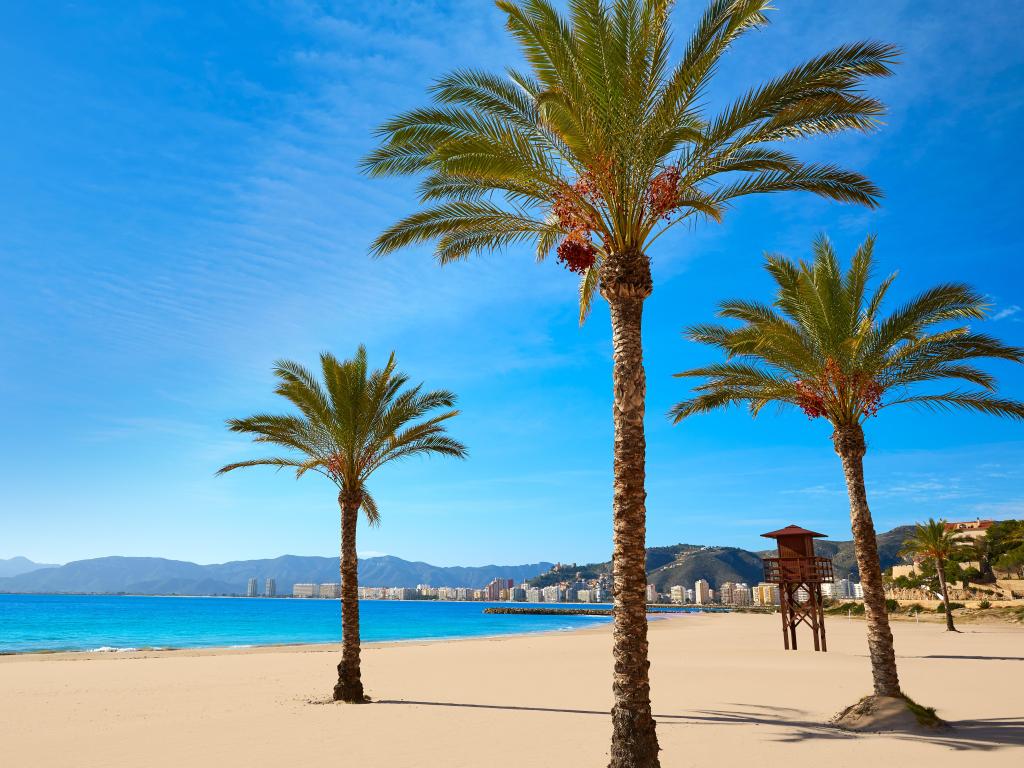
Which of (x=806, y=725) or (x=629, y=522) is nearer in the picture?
(x=629, y=522)

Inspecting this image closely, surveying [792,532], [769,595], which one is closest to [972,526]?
[769,595]

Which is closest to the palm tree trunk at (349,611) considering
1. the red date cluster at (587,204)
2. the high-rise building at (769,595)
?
the red date cluster at (587,204)

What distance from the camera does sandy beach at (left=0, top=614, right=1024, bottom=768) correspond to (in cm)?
1010

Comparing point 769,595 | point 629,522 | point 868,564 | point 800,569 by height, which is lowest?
point 769,595

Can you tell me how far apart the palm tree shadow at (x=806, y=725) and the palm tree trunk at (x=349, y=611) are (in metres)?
1.17

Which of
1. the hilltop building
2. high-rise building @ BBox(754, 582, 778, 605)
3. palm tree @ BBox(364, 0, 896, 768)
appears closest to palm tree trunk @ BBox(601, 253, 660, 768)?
palm tree @ BBox(364, 0, 896, 768)

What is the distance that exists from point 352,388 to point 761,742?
11530mm

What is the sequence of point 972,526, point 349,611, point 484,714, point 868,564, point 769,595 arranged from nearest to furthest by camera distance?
point 868,564 → point 484,714 → point 349,611 → point 972,526 → point 769,595

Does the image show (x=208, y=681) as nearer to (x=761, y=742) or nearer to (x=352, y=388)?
(x=352, y=388)

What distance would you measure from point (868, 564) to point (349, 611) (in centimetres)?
1167

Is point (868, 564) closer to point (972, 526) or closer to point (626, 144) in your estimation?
point (626, 144)

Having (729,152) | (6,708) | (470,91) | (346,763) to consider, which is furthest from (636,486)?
(6,708)

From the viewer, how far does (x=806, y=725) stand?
1224 cm

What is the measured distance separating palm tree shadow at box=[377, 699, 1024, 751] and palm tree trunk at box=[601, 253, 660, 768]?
429 centimetres
